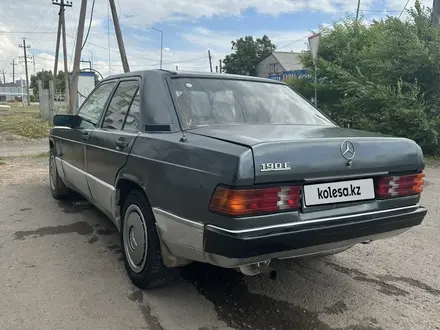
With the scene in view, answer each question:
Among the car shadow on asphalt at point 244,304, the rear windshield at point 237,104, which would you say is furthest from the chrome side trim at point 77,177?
the rear windshield at point 237,104

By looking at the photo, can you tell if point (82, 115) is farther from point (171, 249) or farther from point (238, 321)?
point (238, 321)

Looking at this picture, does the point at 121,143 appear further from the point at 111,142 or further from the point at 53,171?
the point at 53,171

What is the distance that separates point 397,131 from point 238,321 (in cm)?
853

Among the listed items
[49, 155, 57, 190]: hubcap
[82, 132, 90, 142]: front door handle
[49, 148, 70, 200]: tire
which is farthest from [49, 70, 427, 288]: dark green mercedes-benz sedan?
[49, 155, 57, 190]: hubcap

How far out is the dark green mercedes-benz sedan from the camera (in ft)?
7.51

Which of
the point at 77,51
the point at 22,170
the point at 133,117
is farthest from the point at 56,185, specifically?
the point at 77,51

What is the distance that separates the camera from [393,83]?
10.2 meters

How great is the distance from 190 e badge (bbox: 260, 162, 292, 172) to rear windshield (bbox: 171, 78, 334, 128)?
83cm

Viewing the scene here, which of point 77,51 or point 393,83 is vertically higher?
point 77,51

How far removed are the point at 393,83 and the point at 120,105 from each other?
8.43m

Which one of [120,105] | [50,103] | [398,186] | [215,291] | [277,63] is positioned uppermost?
[277,63]

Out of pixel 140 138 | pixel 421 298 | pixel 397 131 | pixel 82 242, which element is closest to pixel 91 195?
pixel 82 242

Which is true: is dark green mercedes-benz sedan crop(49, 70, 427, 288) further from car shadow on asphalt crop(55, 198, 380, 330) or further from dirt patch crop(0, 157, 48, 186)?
dirt patch crop(0, 157, 48, 186)

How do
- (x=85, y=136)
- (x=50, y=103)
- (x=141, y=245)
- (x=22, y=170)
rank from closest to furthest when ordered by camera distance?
(x=141, y=245), (x=85, y=136), (x=22, y=170), (x=50, y=103)
